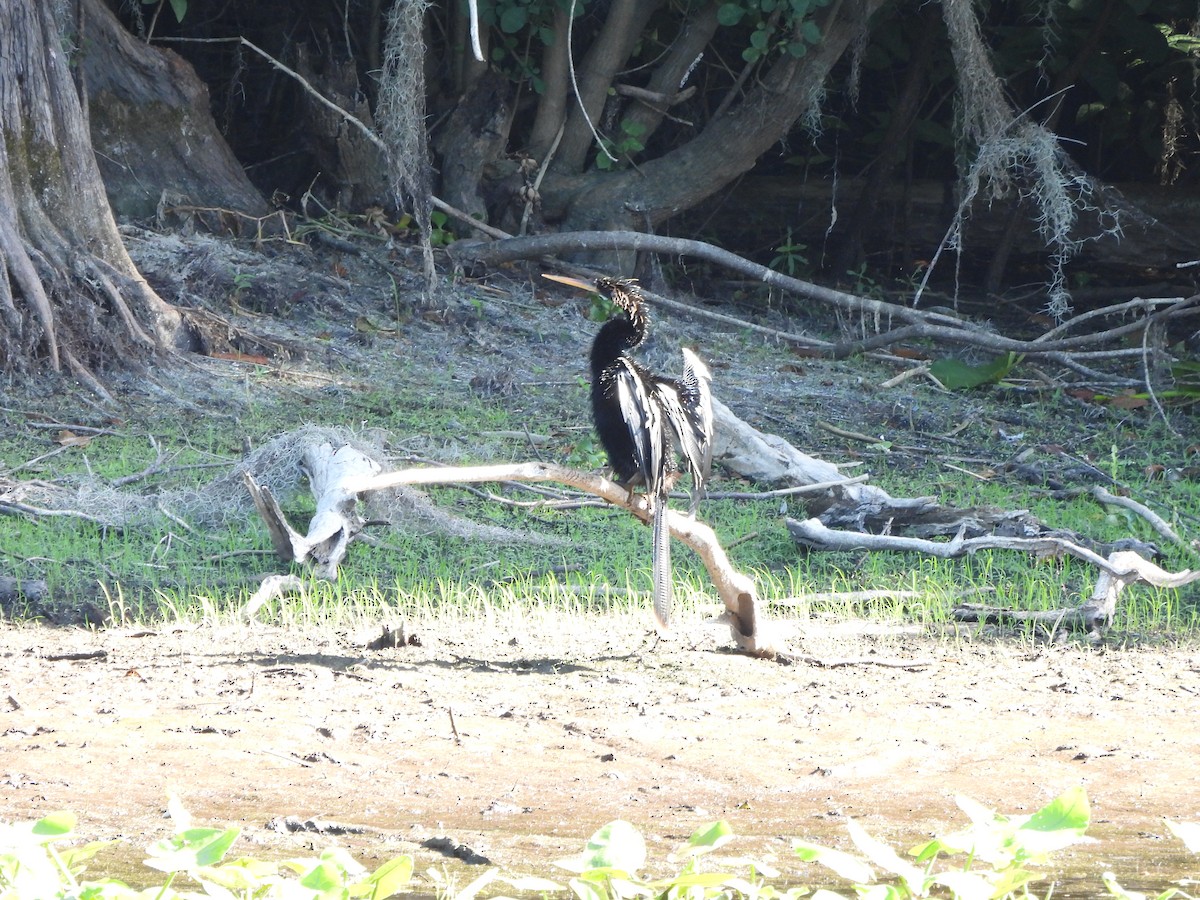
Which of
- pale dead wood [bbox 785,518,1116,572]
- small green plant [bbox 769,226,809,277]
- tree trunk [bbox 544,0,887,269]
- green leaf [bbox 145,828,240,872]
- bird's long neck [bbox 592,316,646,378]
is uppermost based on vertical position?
tree trunk [bbox 544,0,887,269]

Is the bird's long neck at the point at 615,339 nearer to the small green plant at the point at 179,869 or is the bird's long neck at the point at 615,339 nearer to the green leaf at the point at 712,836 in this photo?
the green leaf at the point at 712,836

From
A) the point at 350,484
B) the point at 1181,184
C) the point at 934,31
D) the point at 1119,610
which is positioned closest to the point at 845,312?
the point at 934,31

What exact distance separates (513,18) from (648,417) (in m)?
5.90

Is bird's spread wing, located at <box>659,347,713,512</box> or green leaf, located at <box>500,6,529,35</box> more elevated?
green leaf, located at <box>500,6,529,35</box>

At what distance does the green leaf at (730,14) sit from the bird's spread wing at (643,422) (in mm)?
5640

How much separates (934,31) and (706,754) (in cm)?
847

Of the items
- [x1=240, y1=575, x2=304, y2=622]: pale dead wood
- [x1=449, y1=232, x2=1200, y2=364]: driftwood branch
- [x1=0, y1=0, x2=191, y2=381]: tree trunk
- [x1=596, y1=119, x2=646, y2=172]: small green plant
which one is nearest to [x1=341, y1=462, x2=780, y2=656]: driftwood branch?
[x1=240, y1=575, x2=304, y2=622]: pale dead wood

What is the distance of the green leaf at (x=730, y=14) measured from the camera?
31.1ft

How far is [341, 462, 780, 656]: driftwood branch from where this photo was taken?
3863 millimetres

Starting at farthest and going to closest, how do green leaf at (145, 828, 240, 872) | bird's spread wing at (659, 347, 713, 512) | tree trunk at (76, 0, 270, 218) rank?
tree trunk at (76, 0, 270, 218)
bird's spread wing at (659, 347, 713, 512)
green leaf at (145, 828, 240, 872)

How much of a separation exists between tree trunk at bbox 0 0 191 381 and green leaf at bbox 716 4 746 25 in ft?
14.2

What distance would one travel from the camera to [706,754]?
157 inches

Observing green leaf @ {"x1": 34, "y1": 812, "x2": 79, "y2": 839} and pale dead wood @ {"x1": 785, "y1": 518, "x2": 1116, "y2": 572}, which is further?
pale dead wood @ {"x1": 785, "y1": 518, "x2": 1116, "y2": 572}

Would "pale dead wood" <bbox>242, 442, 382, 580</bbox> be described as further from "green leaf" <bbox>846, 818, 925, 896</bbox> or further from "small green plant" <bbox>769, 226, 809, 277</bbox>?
"small green plant" <bbox>769, 226, 809, 277</bbox>
